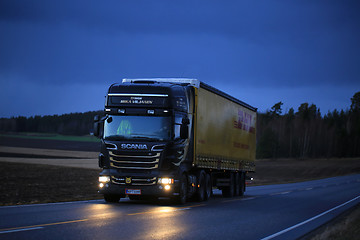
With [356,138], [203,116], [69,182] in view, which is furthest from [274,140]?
[203,116]

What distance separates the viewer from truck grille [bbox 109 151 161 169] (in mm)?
18266

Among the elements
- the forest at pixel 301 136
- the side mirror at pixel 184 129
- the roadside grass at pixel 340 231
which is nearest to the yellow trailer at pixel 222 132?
the side mirror at pixel 184 129

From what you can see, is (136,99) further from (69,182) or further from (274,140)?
(274,140)

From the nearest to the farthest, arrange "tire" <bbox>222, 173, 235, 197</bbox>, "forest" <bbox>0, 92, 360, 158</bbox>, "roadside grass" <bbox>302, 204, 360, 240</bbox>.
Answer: "roadside grass" <bbox>302, 204, 360, 240</bbox> → "tire" <bbox>222, 173, 235, 197</bbox> → "forest" <bbox>0, 92, 360, 158</bbox>

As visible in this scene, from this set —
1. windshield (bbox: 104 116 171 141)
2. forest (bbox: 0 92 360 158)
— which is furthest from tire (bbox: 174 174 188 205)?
forest (bbox: 0 92 360 158)

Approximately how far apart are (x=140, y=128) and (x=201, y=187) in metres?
4.38

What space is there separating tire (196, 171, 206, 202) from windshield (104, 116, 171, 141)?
344cm

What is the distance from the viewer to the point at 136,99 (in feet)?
61.5

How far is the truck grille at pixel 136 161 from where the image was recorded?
719 inches

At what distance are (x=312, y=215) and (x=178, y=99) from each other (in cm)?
577

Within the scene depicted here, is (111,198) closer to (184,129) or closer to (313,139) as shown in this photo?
(184,129)

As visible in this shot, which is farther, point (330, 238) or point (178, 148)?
point (178, 148)

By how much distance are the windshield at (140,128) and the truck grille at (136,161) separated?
1.92ft

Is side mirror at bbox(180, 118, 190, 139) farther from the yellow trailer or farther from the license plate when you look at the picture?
the license plate
